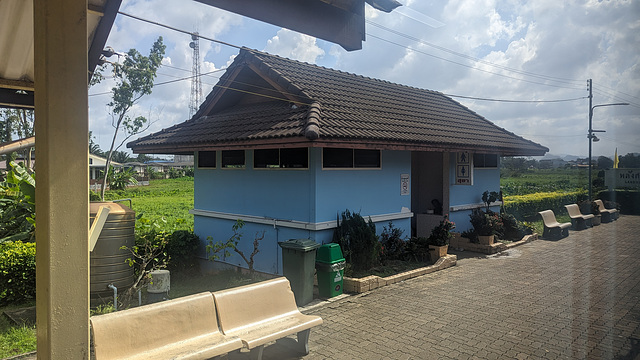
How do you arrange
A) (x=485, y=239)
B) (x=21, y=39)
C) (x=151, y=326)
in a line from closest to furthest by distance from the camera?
(x=151, y=326), (x=21, y=39), (x=485, y=239)

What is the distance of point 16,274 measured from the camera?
7.85m

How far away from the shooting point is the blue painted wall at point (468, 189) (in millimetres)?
13352

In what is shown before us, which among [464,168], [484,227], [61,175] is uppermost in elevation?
[464,168]

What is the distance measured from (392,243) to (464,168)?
4.05 meters

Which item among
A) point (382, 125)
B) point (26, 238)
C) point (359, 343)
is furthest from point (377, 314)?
point (26, 238)

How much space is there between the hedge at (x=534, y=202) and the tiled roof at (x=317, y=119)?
4930 millimetres

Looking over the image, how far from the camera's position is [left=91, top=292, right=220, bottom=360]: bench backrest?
4.21m

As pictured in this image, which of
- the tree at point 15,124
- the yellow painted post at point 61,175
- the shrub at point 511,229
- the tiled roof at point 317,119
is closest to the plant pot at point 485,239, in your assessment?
the shrub at point 511,229

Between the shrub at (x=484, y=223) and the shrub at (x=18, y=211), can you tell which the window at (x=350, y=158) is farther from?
the shrub at (x=18, y=211)

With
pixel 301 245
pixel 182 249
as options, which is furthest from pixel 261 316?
pixel 182 249

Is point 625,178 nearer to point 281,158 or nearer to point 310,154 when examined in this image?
point 310,154

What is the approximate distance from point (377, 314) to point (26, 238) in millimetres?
7884

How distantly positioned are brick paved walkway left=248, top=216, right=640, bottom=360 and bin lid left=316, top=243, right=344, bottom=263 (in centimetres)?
78

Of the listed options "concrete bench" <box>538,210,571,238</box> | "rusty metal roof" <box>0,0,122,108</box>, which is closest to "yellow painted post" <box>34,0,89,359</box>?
"rusty metal roof" <box>0,0,122,108</box>
